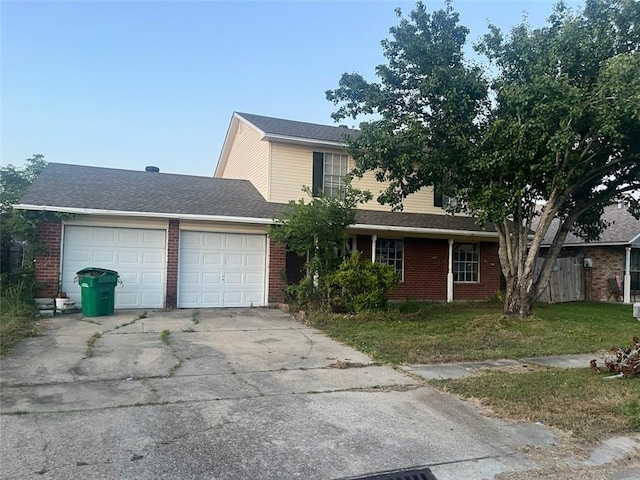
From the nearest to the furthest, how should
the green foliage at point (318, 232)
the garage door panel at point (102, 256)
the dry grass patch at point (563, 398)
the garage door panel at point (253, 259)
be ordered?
the dry grass patch at point (563, 398), the green foliage at point (318, 232), the garage door panel at point (102, 256), the garage door panel at point (253, 259)

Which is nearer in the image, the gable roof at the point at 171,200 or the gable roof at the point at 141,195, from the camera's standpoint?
the gable roof at the point at 141,195

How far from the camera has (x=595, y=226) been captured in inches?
597

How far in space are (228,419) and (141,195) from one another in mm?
9901

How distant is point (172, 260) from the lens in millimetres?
12531

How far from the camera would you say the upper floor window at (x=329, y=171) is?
1497 centimetres

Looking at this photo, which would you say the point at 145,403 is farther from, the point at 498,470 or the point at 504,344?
the point at 504,344

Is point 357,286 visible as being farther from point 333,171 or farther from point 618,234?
point 618,234

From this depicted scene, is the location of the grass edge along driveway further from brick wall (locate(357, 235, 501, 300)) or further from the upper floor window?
the upper floor window

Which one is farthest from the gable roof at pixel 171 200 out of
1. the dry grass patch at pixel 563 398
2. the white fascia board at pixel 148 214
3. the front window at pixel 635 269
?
the front window at pixel 635 269

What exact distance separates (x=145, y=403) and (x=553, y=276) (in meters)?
17.5

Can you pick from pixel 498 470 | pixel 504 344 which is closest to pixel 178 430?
pixel 498 470

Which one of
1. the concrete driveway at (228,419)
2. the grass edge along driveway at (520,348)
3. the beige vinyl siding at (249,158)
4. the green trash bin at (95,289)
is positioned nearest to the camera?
the concrete driveway at (228,419)

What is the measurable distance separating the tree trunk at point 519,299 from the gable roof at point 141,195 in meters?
6.86

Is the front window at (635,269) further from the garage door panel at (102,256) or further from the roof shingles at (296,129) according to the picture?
Answer: the garage door panel at (102,256)
